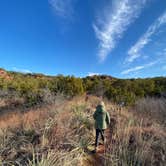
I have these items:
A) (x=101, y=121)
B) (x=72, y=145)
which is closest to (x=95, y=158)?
(x=72, y=145)

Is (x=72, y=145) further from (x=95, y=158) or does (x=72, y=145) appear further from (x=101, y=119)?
(x=101, y=119)

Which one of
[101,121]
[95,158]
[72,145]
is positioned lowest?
[95,158]

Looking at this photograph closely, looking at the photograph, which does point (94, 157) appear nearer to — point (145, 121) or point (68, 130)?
point (68, 130)

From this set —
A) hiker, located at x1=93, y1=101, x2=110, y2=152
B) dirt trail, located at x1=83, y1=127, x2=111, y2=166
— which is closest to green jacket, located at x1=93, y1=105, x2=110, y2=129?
hiker, located at x1=93, y1=101, x2=110, y2=152

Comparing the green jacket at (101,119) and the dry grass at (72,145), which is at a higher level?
the green jacket at (101,119)

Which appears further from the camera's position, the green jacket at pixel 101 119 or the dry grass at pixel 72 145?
the green jacket at pixel 101 119

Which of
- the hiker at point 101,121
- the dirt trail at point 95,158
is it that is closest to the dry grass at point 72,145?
the dirt trail at point 95,158

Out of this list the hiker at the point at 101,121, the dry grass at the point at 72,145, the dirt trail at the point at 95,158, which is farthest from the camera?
the hiker at the point at 101,121

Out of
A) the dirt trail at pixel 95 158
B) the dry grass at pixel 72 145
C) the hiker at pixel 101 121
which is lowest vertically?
the dirt trail at pixel 95 158

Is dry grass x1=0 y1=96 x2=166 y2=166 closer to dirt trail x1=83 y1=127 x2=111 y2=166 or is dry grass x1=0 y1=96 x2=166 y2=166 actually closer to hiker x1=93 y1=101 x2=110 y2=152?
dirt trail x1=83 y1=127 x2=111 y2=166

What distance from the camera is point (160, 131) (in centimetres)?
730

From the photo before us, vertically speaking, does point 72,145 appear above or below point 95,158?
above

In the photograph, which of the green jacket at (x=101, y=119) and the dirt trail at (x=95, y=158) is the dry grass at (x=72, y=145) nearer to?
the dirt trail at (x=95, y=158)

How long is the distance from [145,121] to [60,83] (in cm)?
1191
